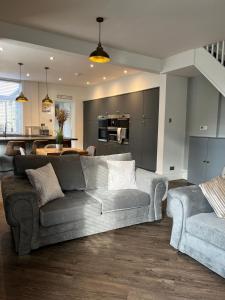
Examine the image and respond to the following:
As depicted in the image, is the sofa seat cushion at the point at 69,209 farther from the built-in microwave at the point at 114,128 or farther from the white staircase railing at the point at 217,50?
the built-in microwave at the point at 114,128

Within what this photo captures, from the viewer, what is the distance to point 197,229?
7.03ft

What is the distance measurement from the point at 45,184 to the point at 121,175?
1.06 meters

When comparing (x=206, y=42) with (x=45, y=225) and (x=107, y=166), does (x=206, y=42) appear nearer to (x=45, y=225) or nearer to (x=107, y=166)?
(x=107, y=166)

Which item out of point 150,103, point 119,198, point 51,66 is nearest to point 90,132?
point 51,66

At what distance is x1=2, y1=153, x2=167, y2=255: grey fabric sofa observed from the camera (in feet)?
7.22

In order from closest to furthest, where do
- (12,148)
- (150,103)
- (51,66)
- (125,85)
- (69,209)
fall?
(69,209)
(12,148)
(150,103)
(51,66)
(125,85)

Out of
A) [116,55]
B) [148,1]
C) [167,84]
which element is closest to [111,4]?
[148,1]

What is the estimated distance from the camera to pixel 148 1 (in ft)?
9.21

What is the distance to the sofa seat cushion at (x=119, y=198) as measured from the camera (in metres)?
2.68

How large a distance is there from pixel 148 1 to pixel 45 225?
9.47ft

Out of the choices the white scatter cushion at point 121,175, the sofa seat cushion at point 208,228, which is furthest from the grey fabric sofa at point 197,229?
the white scatter cushion at point 121,175

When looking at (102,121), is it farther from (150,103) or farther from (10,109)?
(10,109)

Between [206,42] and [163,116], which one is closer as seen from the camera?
[206,42]

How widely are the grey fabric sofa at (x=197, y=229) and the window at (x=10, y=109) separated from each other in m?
7.07
